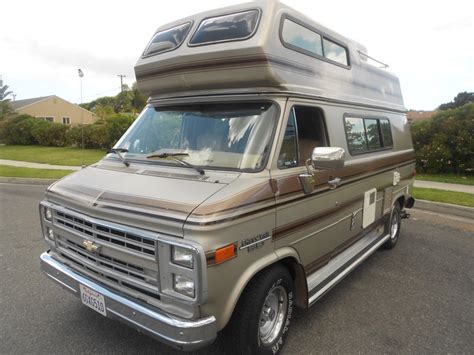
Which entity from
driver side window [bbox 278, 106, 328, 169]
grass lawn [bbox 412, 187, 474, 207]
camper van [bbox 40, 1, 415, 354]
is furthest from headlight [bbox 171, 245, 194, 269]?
grass lawn [bbox 412, 187, 474, 207]

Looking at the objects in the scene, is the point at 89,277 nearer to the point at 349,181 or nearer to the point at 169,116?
the point at 169,116

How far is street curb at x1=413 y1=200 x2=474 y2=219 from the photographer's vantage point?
7.86 meters

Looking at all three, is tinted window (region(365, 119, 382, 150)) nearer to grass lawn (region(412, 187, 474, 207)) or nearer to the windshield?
the windshield

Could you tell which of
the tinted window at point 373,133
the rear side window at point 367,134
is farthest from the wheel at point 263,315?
the tinted window at point 373,133

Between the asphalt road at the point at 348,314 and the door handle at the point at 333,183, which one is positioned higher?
the door handle at the point at 333,183

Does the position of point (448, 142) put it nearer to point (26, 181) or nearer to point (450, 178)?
point (450, 178)

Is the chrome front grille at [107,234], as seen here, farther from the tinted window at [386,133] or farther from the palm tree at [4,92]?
the palm tree at [4,92]

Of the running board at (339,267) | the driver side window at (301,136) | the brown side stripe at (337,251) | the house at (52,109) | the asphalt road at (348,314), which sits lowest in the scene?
the asphalt road at (348,314)

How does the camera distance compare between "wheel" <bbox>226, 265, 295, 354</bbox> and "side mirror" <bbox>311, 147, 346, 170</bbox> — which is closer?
"wheel" <bbox>226, 265, 295, 354</bbox>

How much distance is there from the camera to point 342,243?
427cm

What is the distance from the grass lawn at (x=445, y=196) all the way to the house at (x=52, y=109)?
44.8 meters

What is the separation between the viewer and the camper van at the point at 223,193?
249 cm

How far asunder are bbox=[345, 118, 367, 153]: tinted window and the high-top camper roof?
35cm

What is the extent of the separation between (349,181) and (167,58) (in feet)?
7.84
